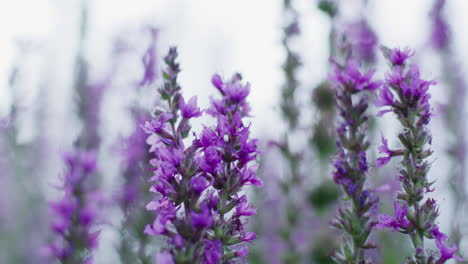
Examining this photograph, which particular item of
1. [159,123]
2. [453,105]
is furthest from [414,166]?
[453,105]

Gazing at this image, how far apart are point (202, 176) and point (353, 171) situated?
2.09 feet

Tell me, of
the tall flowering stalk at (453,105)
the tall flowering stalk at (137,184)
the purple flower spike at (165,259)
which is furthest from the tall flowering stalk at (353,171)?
the tall flowering stalk at (453,105)

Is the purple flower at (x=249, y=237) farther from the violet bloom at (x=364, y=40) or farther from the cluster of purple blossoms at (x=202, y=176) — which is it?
the violet bloom at (x=364, y=40)

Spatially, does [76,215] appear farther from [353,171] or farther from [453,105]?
[453,105]

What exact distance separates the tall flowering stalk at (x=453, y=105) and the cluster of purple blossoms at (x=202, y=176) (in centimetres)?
274

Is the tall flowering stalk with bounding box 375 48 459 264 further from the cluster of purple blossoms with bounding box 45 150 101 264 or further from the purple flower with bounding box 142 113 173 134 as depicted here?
the cluster of purple blossoms with bounding box 45 150 101 264

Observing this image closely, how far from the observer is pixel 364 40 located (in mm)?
5961

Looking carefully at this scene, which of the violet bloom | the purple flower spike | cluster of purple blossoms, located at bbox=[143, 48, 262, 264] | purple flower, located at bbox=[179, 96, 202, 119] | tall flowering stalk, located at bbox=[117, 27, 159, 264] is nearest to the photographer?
the purple flower spike

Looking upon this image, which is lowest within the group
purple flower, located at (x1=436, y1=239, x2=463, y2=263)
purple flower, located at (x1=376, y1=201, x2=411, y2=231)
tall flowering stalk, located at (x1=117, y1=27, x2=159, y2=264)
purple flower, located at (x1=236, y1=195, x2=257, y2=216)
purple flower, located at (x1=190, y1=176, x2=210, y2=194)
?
purple flower, located at (x1=436, y1=239, x2=463, y2=263)

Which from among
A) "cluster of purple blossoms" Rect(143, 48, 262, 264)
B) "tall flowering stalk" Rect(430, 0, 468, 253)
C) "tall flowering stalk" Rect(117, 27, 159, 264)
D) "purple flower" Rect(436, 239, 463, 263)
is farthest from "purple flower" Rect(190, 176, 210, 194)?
"tall flowering stalk" Rect(430, 0, 468, 253)

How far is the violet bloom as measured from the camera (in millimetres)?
5883

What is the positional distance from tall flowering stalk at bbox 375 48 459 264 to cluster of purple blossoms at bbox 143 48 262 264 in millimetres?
592

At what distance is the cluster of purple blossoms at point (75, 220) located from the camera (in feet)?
8.28

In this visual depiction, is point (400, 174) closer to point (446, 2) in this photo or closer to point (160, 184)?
point (160, 184)
